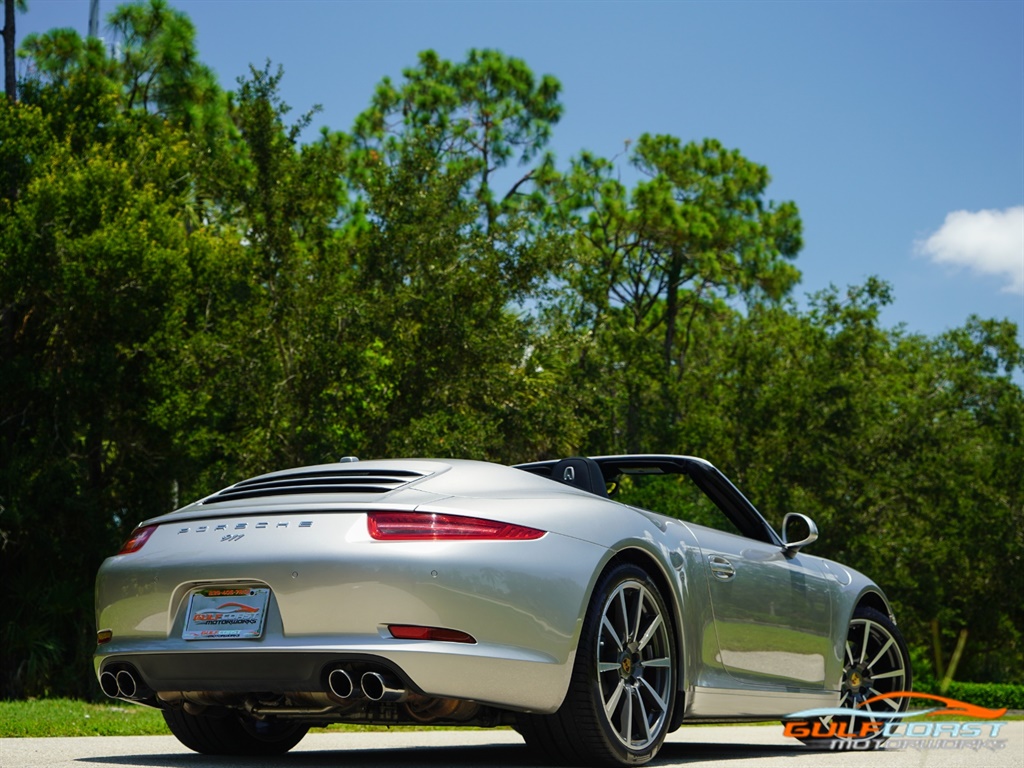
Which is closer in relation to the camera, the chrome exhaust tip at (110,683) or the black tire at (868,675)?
the chrome exhaust tip at (110,683)

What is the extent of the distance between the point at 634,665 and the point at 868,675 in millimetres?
2891

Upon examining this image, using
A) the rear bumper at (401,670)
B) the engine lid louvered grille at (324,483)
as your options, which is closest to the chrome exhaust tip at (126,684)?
the rear bumper at (401,670)

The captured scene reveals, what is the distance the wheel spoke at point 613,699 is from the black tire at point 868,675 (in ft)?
8.68

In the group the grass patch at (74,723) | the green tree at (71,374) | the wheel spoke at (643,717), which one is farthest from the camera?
the green tree at (71,374)

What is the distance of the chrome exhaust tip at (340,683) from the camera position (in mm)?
4711

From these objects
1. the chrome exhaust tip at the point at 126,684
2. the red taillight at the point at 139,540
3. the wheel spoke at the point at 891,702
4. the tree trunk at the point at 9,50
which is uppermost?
the tree trunk at the point at 9,50

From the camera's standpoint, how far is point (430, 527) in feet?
15.9

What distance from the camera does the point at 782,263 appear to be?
38406 mm

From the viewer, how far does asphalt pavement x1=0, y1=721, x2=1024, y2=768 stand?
222 inches

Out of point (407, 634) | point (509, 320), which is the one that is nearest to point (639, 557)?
point (407, 634)

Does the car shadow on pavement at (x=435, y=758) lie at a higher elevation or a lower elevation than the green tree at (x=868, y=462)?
lower

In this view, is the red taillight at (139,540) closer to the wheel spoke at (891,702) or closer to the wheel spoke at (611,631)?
the wheel spoke at (611,631)

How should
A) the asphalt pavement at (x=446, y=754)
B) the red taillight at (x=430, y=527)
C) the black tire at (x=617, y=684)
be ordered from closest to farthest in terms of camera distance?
the red taillight at (x=430, y=527), the black tire at (x=617, y=684), the asphalt pavement at (x=446, y=754)

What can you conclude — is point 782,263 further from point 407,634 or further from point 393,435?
point 407,634
